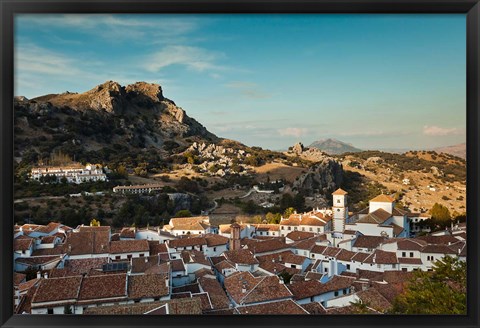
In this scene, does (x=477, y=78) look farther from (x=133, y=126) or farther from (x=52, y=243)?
(x=133, y=126)

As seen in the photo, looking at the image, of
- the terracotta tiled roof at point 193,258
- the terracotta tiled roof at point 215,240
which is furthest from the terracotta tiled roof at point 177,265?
the terracotta tiled roof at point 215,240

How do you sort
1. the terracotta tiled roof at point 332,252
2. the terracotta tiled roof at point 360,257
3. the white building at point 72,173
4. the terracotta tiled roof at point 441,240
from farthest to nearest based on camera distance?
the white building at point 72,173
the terracotta tiled roof at point 332,252
the terracotta tiled roof at point 441,240
the terracotta tiled roof at point 360,257

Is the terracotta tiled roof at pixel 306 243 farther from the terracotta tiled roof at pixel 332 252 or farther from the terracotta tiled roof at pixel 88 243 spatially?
the terracotta tiled roof at pixel 88 243

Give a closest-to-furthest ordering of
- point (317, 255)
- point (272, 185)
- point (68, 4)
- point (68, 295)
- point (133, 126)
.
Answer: point (68, 4), point (68, 295), point (317, 255), point (272, 185), point (133, 126)

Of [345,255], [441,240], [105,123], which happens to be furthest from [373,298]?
[105,123]

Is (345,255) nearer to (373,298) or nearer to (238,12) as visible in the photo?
(373,298)

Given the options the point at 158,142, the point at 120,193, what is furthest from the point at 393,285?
the point at 158,142
